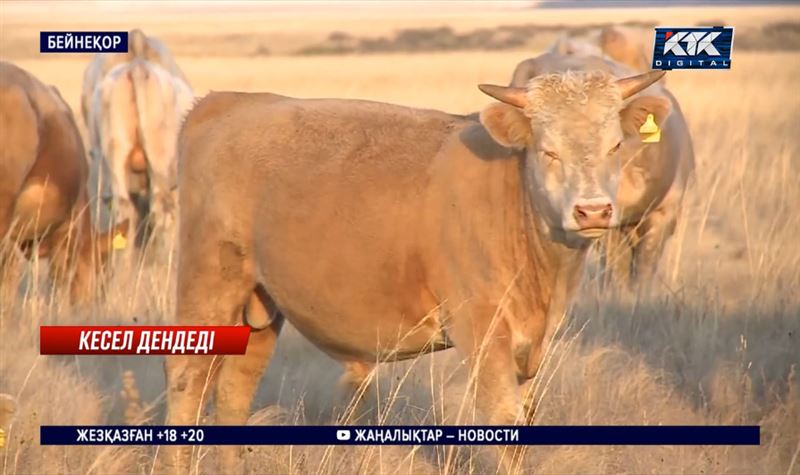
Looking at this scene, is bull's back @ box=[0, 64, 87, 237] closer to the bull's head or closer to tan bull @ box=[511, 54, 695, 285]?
tan bull @ box=[511, 54, 695, 285]

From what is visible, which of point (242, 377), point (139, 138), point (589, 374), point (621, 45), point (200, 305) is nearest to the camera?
point (200, 305)

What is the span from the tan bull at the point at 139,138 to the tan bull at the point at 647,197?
154 inches

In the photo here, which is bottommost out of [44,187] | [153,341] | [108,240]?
[108,240]

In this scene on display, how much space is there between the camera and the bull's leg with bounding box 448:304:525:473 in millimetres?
5652

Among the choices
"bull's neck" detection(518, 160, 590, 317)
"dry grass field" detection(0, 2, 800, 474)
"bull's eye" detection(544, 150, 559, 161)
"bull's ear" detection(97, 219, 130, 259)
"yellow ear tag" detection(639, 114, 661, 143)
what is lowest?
"dry grass field" detection(0, 2, 800, 474)

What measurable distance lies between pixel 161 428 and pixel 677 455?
7.58 feet

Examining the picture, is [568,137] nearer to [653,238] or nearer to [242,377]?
[242,377]

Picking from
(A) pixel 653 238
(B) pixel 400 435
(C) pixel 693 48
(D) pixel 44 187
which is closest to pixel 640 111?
(C) pixel 693 48

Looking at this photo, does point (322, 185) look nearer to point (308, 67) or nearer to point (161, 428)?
point (161, 428)

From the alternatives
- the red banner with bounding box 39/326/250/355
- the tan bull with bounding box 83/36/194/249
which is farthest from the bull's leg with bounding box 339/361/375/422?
the tan bull with bounding box 83/36/194/249

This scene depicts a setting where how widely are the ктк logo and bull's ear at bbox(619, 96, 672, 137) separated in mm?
910

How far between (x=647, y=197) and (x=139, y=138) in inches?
181

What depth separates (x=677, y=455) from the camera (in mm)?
6539

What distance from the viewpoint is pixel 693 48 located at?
23.8ft
